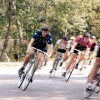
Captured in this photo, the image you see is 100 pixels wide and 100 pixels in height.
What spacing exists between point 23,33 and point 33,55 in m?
36.7

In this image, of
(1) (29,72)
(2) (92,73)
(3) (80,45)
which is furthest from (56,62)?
(2) (92,73)

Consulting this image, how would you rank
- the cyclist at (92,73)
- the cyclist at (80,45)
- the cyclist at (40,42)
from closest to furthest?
the cyclist at (92,73), the cyclist at (40,42), the cyclist at (80,45)

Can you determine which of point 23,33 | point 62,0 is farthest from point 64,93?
point 23,33

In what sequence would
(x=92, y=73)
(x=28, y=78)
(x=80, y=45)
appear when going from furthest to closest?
(x=80, y=45)
(x=28, y=78)
(x=92, y=73)

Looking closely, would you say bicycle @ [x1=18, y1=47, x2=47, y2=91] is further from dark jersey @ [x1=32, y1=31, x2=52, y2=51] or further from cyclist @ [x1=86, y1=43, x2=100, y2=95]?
cyclist @ [x1=86, y1=43, x2=100, y2=95]

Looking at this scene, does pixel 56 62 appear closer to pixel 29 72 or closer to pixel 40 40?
pixel 40 40

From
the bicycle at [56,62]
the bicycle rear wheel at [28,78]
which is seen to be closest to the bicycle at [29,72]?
the bicycle rear wheel at [28,78]

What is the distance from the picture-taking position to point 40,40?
13.1 meters

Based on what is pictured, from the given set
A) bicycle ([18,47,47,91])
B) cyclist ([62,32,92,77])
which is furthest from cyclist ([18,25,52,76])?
cyclist ([62,32,92,77])

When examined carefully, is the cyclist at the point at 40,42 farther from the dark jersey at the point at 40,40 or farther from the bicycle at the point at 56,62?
the bicycle at the point at 56,62

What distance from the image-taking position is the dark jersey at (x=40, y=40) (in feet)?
42.5

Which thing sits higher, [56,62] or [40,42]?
[40,42]

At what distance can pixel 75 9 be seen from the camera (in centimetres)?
3981

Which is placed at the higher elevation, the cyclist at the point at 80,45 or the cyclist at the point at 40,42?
the cyclist at the point at 40,42
